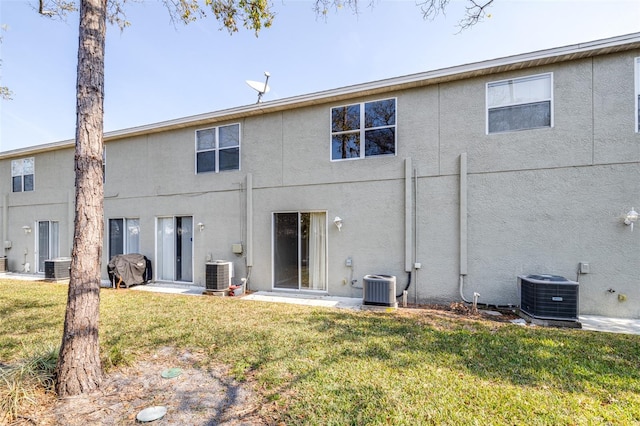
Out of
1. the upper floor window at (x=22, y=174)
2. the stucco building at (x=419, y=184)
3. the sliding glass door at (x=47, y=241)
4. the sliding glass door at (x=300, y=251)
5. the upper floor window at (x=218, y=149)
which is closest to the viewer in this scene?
the stucco building at (x=419, y=184)

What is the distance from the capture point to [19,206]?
12.3 m

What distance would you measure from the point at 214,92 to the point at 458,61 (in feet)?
27.0

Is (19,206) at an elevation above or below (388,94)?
below

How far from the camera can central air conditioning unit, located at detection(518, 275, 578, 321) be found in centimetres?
523

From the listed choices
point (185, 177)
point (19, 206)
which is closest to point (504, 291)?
point (185, 177)

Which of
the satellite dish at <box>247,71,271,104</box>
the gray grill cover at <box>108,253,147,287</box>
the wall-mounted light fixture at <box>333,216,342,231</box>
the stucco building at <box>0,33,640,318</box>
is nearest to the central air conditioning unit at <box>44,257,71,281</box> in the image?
the stucco building at <box>0,33,640,318</box>

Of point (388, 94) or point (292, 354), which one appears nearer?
point (292, 354)

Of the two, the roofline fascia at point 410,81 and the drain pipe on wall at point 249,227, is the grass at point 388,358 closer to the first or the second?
the drain pipe on wall at point 249,227

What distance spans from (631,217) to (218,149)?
9.49 meters

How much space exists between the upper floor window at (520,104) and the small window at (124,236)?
1065 cm

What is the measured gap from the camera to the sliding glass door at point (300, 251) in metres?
7.85

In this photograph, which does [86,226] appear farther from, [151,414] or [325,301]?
[325,301]

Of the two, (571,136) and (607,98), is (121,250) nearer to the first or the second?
(571,136)

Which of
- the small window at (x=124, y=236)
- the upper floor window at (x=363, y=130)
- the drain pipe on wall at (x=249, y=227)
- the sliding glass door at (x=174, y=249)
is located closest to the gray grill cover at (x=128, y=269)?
the sliding glass door at (x=174, y=249)
